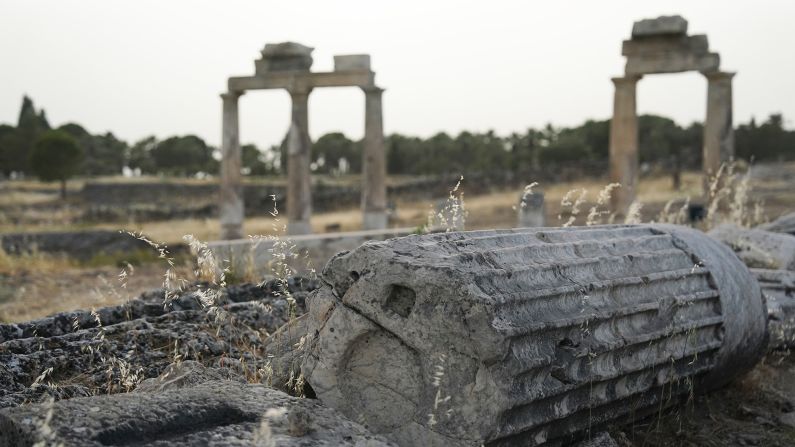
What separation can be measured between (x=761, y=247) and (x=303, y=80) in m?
13.0

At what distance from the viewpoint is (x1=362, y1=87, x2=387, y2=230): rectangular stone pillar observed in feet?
62.7

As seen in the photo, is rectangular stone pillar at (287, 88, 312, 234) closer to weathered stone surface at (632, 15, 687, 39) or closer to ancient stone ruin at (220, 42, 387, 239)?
ancient stone ruin at (220, 42, 387, 239)

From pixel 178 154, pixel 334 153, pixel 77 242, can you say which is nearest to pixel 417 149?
pixel 334 153

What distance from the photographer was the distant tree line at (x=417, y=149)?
50062 mm

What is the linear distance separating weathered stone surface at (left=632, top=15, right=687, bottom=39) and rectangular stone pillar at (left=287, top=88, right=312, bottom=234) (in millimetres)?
7417

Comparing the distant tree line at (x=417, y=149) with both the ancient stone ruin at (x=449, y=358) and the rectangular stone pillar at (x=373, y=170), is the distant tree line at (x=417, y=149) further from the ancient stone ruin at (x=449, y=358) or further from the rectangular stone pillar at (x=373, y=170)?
the ancient stone ruin at (x=449, y=358)

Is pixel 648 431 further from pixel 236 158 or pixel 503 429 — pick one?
pixel 236 158

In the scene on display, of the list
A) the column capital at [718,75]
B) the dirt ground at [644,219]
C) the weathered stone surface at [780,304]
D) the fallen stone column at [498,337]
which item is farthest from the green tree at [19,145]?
the fallen stone column at [498,337]

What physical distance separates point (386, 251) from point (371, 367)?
0.55 meters

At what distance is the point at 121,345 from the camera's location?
555 cm

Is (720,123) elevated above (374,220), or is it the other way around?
(720,123)

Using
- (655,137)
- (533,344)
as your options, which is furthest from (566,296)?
(655,137)

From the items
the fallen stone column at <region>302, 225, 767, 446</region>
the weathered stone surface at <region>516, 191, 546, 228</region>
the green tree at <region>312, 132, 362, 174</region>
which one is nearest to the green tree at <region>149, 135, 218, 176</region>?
the green tree at <region>312, 132, 362, 174</region>

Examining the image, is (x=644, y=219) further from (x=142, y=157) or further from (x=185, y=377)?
(x=142, y=157)
